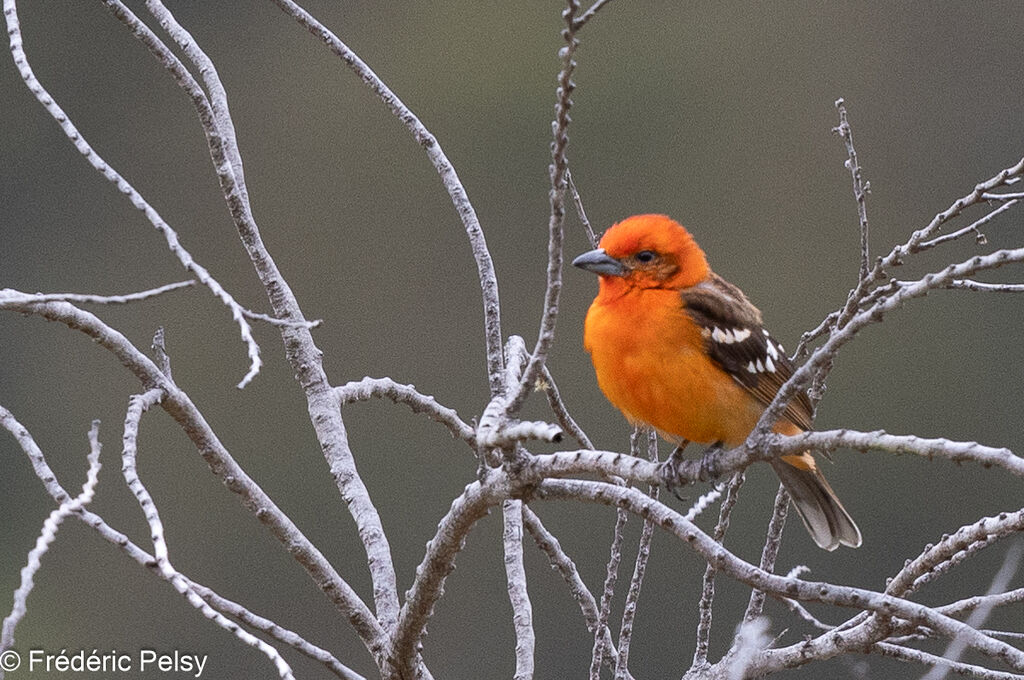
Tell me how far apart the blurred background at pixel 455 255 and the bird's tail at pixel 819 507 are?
400 inches

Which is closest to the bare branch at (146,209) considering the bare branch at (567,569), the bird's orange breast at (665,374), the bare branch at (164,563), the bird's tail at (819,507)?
the bare branch at (164,563)

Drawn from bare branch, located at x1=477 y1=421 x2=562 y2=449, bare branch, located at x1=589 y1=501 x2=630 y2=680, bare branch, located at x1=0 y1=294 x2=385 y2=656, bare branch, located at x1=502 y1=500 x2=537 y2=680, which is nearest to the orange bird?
bare branch, located at x1=502 y1=500 x2=537 y2=680

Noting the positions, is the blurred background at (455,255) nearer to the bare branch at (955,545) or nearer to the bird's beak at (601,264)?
the bird's beak at (601,264)

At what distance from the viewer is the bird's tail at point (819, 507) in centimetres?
437

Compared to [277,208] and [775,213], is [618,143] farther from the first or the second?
[277,208]

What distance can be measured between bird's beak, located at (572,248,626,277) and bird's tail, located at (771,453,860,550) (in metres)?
0.74

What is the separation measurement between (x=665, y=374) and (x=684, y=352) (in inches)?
4.4

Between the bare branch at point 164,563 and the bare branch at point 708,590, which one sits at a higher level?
the bare branch at point 164,563

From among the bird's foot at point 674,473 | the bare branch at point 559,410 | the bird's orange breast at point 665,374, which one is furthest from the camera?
the bird's orange breast at point 665,374

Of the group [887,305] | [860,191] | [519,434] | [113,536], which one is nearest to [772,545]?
[860,191]

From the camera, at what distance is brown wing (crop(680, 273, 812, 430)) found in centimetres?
405

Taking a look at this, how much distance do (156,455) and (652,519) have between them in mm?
17422

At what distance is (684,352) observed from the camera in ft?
13.0

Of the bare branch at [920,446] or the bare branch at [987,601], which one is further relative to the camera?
the bare branch at [987,601]
